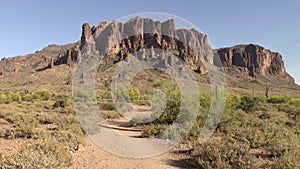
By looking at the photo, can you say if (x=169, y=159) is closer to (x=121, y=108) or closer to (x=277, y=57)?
(x=121, y=108)

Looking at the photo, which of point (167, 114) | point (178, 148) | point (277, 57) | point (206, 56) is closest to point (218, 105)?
point (167, 114)

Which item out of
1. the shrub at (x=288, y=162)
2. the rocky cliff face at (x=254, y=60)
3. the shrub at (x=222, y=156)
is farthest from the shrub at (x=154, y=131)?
the rocky cliff face at (x=254, y=60)

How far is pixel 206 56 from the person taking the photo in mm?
27906

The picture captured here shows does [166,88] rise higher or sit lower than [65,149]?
higher

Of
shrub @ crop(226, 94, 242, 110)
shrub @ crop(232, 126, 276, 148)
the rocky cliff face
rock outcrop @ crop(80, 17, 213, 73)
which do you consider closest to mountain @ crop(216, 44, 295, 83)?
the rocky cliff face

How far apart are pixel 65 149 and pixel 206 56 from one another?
20.9 meters

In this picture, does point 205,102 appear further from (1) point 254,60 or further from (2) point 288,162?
(1) point 254,60

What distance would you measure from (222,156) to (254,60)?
16912cm

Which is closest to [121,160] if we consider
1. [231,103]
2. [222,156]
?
[222,156]

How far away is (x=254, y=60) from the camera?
167 meters

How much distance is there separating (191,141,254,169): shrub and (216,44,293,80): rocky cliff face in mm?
155762

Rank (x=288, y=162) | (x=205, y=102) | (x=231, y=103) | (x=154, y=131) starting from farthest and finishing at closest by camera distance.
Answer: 1. (x=231, y=103)
2. (x=205, y=102)
3. (x=154, y=131)
4. (x=288, y=162)

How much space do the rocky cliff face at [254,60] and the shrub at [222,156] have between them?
156 meters

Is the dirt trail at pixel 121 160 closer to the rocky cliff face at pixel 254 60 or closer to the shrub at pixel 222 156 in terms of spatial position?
the shrub at pixel 222 156
